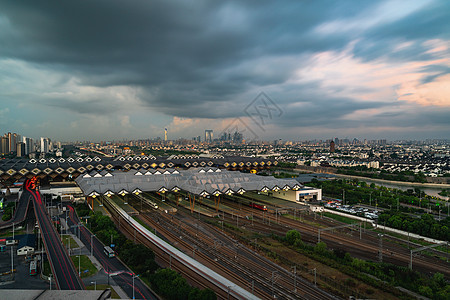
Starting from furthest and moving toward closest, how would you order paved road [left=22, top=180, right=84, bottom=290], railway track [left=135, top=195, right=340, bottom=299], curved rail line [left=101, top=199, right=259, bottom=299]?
1. paved road [left=22, top=180, right=84, bottom=290]
2. railway track [left=135, top=195, right=340, bottom=299]
3. curved rail line [left=101, top=199, right=259, bottom=299]

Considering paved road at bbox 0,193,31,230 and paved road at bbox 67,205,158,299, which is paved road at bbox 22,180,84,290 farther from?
paved road at bbox 67,205,158,299

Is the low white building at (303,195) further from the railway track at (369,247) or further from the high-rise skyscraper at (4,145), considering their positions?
the high-rise skyscraper at (4,145)

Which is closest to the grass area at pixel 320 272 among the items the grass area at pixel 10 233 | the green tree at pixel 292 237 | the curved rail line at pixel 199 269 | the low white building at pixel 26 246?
the green tree at pixel 292 237

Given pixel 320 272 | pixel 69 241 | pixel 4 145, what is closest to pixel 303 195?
pixel 320 272

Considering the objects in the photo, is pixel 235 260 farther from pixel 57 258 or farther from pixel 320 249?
pixel 57 258

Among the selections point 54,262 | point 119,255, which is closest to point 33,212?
point 54,262

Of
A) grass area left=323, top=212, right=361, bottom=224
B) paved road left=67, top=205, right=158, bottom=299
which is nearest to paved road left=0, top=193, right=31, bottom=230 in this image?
paved road left=67, top=205, right=158, bottom=299
